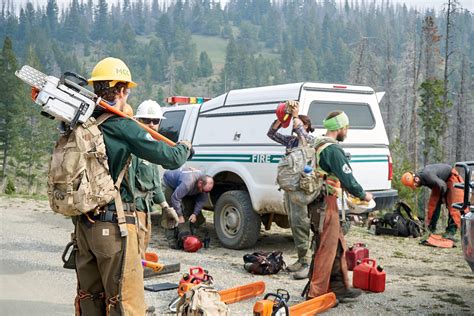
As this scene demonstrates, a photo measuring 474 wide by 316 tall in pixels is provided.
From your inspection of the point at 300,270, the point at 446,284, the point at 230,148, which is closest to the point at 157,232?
the point at 230,148

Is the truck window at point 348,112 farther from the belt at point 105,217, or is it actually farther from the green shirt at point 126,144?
the belt at point 105,217

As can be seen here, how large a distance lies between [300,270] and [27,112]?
53063mm

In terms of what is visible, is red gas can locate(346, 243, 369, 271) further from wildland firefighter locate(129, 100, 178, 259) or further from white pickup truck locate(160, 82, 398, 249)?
wildland firefighter locate(129, 100, 178, 259)

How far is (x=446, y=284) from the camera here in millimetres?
6781

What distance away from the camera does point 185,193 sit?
8.48m

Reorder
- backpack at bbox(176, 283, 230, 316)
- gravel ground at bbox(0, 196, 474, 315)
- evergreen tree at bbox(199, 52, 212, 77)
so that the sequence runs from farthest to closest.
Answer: evergreen tree at bbox(199, 52, 212, 77), gravel ground at bbox(0, 196, 474, 315), backpack at bbox(176, 283, 230, 316)

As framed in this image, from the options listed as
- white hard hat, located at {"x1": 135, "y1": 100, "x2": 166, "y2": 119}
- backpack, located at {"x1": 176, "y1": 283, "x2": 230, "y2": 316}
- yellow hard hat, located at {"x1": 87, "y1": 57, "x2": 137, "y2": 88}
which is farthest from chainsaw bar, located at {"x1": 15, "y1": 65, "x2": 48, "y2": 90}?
white hard hat, located at {"x1": 135, "y1": 100, "x2": 166, "y2": 119}

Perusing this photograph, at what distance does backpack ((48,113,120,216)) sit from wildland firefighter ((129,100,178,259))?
1.12 feet

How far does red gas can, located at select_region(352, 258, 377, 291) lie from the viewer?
20.7ft

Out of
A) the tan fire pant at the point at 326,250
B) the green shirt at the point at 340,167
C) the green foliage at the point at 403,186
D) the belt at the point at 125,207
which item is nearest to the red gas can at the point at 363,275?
the tan fire pant at the point at 326,250

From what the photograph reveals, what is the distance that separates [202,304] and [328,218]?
6.62 ft

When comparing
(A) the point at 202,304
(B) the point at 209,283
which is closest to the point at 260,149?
(B) the point at 209,283

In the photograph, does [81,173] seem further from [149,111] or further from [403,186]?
[403,186]

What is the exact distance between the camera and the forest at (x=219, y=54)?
51.4 meters
